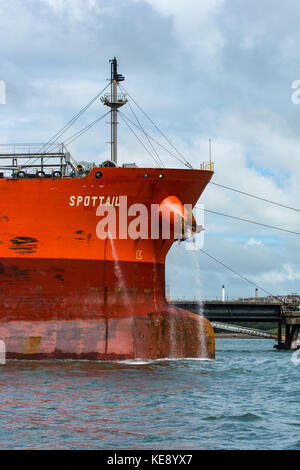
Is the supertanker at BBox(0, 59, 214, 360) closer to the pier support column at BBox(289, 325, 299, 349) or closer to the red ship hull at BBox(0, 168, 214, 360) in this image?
the red ship hull at BBox(0, 168, 214, 360)

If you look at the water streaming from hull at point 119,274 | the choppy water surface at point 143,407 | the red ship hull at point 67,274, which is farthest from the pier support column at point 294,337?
the water streaming from hull at point 119,274

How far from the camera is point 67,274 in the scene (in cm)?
2220

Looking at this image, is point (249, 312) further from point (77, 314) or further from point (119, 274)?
point (77, 314)

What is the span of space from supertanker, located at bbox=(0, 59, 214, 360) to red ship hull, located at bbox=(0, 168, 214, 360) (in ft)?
0.11

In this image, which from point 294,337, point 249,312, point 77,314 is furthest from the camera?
point 294,337

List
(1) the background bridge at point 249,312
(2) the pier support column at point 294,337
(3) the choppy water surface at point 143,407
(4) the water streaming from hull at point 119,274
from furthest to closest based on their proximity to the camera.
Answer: (2) the pier support column at point 294,337
(1) the background bridge at point 249,312
(4) the water streaming from hull at point 119,274
(3) the choppy water surface at point 143,407

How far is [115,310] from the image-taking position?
2244 cm

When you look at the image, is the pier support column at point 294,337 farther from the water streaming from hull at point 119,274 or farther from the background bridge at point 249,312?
the water streaming from hull at point 119,274

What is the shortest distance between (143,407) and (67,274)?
8060 mm

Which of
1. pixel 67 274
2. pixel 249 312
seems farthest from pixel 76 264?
pixel 249 312

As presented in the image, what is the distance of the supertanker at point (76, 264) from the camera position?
21859 mm

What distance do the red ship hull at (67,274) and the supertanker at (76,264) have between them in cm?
3

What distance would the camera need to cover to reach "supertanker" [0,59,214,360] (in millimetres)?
21859

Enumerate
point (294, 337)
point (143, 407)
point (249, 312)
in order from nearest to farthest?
1. point (143, 407)
2. point (249, 312)
3. point (294, 337)
